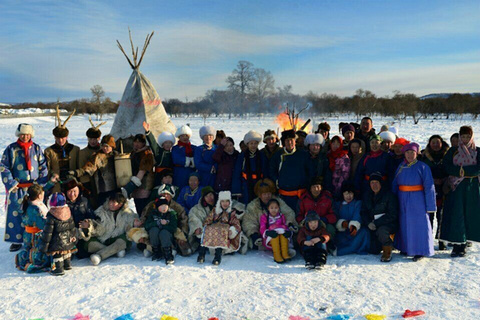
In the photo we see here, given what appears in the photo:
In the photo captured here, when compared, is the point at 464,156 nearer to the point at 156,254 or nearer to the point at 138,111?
the point at 156,254

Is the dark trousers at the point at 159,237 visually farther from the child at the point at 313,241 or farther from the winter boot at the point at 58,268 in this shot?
the child at the point at 313,241

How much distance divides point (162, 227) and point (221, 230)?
2.21 feet

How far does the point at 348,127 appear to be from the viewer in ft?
15.8

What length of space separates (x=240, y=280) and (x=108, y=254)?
5.14ft

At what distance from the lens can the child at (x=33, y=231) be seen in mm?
3641

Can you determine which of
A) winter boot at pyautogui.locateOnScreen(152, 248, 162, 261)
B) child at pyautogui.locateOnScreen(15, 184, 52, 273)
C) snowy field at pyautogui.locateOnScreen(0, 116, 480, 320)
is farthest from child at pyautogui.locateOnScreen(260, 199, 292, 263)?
child at pyautogui.locateOnScreen(15, 184, 52, 273)

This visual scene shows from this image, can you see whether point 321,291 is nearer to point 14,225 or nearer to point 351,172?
point 351,172

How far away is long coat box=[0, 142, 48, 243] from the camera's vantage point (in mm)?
4090

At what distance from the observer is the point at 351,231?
4.02 m

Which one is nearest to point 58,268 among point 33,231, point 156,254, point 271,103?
point 33,231

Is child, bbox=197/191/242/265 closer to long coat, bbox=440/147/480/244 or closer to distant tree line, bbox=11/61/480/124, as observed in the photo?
long coat, bbox=440/147/480/244

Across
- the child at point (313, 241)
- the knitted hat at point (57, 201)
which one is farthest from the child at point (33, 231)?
the child at point (313, 241)

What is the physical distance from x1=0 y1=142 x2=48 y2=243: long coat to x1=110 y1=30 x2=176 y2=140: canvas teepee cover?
147 inches

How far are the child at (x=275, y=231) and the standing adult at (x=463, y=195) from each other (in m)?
1.83
